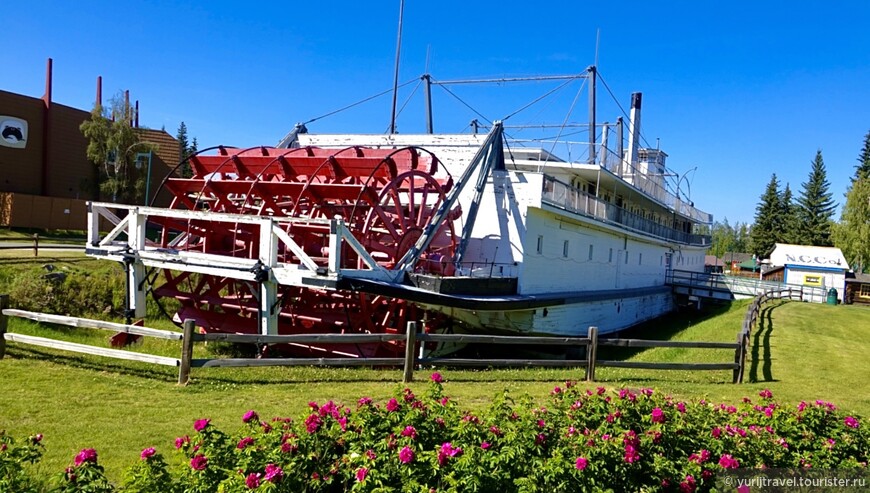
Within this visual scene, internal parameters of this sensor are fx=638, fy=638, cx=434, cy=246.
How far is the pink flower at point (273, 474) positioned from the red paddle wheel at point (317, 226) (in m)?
8.55

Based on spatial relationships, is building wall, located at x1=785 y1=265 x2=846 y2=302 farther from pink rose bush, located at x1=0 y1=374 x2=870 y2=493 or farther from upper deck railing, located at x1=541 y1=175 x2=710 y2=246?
pink rose bush, located at x1=0 y1=374 x2=870 y2=493

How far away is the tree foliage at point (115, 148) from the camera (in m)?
32.7

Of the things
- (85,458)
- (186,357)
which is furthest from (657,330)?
(85,458)

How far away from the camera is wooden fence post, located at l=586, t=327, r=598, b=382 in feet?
27.9

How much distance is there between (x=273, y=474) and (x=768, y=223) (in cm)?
7063

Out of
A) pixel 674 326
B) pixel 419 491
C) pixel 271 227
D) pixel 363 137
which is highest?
pixel 363 137

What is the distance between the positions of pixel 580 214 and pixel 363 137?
6051mm

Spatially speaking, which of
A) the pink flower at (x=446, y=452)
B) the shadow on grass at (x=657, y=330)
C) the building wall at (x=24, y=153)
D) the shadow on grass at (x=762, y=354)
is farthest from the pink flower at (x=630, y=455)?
the building wall at (x=24, y=153)

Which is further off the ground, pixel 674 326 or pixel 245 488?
pixel 245 488

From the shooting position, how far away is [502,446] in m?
3.80

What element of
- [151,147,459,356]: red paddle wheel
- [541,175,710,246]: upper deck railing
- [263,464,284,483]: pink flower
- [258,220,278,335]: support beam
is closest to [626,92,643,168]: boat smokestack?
[541,175,710,246]: upper deck railing

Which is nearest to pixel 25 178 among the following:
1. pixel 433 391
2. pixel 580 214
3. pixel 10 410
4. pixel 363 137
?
pixel 363 137

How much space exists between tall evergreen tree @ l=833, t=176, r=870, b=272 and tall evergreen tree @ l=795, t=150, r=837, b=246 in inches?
399

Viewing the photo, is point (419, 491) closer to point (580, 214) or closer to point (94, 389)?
point (94, 389)
